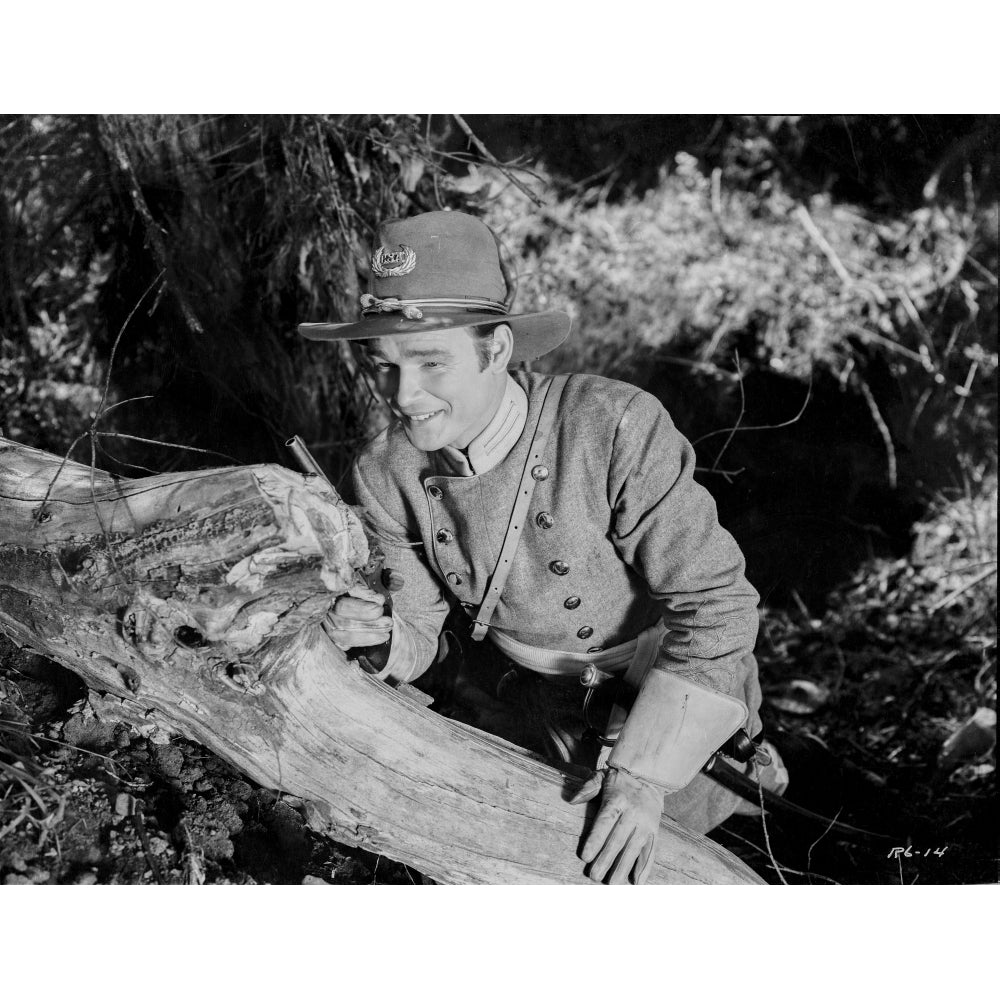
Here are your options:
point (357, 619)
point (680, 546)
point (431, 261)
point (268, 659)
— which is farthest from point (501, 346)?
point (268, 659)

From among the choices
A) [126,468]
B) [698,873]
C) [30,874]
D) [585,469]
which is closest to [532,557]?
[585,469]

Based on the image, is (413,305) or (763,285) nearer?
(413,305)

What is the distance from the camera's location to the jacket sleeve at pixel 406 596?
2266 mm

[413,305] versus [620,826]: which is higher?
[413,305]

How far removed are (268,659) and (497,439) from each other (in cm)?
69

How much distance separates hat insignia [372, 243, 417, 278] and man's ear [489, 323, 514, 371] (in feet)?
0.75

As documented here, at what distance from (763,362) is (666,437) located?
2.56 ft

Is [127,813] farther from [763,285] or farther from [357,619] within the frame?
[763,285]

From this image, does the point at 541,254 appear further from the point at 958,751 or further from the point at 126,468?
the point at 958,751

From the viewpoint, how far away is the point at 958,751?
111 inches

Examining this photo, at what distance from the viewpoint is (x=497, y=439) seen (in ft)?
7.00

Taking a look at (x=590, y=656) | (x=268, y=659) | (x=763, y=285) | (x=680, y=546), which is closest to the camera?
(x=268, y=659)

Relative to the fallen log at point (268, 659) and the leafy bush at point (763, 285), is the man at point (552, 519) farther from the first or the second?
the leafy bush at point (763, 285)

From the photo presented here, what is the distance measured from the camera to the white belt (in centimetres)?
227
